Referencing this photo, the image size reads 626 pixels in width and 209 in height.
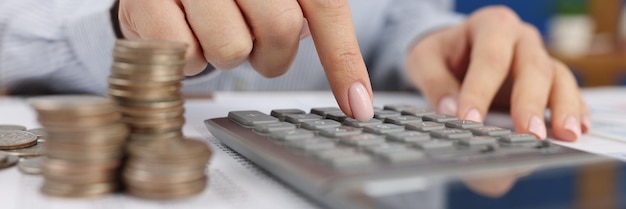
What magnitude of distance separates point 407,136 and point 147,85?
0.15 meters

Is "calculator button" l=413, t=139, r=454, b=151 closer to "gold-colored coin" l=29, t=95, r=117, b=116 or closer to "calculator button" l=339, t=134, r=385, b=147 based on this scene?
"calculator button" l=339, t=134, r=385, b=147

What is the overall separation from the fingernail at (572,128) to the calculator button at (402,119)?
5.8 inches

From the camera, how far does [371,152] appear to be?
315 mm

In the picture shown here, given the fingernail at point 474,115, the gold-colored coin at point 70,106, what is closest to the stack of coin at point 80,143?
the gold-colored coin at point 70,106

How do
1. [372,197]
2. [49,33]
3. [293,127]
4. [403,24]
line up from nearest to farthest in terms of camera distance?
[372,197], [293,127], [49,33], [403,24]

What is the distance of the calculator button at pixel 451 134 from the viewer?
37 cm

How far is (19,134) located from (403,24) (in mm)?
865

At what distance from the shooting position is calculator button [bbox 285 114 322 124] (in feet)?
1.38

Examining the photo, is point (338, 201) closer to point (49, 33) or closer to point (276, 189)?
point (276, 189)

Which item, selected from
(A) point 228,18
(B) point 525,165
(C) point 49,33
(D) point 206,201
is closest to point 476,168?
(B) point 525,165

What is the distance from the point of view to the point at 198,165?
11.0 inches

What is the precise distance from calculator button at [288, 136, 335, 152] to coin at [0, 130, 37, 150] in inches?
6.6

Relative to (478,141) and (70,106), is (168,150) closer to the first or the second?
(70,106)

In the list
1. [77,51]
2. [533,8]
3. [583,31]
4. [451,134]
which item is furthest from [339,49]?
[533,8]
